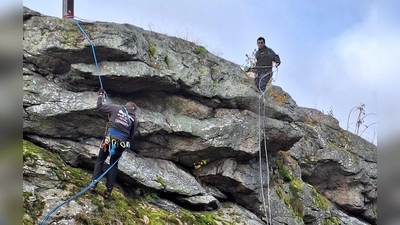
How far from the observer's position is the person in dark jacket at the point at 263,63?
14.2 m

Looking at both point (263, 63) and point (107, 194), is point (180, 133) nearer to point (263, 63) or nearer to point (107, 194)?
point (107, 194)

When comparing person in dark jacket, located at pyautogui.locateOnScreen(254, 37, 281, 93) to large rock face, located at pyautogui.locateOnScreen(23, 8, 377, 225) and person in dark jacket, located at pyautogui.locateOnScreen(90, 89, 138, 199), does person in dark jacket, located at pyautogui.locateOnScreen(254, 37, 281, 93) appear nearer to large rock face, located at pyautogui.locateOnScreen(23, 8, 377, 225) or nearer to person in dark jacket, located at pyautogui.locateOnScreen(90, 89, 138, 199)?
large rock face, located at pyautogui.locateOnScreen(23, 8, 377, 225)

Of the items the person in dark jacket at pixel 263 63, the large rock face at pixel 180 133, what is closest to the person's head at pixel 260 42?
the person in dark jacket at pixel 263 63

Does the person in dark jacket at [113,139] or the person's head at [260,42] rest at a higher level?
the person's head at [260,42]

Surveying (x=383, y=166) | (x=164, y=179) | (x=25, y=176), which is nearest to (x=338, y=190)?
(x=164, y=179)

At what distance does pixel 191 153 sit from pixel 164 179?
1356 millimetres

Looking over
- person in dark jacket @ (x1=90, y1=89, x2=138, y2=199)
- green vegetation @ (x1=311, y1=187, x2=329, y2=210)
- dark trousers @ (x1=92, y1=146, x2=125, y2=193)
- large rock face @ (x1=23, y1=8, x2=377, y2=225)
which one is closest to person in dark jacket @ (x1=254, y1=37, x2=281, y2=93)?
large rock face @ (x1=23, y1=8, x2=377, y2=225)

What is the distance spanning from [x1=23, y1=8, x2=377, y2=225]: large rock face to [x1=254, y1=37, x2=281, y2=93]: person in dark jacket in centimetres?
59

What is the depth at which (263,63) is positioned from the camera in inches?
566

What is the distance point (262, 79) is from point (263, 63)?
0.58 meters

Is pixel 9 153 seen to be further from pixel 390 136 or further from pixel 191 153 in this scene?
pixel 191 153

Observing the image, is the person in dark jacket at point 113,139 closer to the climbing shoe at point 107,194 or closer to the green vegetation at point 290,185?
the climbing shoe at point 107,194

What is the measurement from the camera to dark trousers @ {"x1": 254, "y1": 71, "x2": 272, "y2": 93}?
14128 millimetres

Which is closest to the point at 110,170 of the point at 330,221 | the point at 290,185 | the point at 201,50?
the point at 201,50
